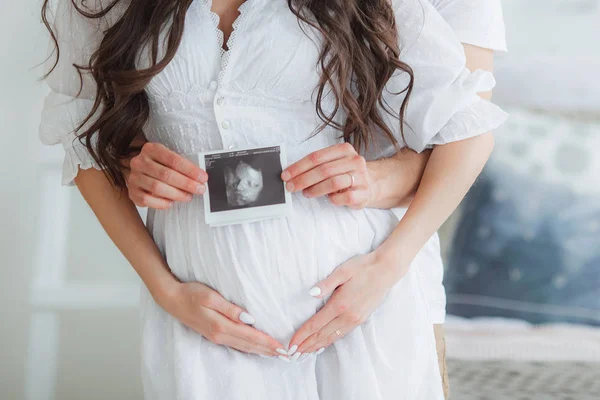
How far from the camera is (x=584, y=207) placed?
67.1 inches

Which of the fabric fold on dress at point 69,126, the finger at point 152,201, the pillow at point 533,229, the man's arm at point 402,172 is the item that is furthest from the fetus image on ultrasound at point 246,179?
the pillow at point 533,229

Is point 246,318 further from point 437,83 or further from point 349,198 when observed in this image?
point 437,83

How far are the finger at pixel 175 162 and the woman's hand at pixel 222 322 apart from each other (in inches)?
7.5

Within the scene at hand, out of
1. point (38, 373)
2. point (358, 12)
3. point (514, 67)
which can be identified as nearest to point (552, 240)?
point (514, 67)

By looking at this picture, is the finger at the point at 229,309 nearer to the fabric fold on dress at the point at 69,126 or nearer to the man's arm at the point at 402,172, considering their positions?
the man's arm at the point at 402,172

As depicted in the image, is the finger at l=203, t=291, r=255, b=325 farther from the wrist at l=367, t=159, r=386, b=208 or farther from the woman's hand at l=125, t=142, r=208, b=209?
the wrist at l=367, t=159, r=386, b=208

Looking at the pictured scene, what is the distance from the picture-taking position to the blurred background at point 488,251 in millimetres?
1724

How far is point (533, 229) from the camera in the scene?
1764 mm

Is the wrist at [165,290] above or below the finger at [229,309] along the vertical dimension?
above

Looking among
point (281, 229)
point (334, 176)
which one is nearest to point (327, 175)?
point (334, 176)

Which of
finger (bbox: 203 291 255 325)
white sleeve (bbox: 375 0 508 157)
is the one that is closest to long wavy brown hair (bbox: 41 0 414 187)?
white sleeve (bbox: 375 0 508 157)

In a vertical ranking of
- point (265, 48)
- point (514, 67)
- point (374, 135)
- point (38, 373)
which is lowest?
point (38, 373)

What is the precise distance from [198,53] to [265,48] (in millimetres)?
118

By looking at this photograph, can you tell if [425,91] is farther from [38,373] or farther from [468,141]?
[38,373]
